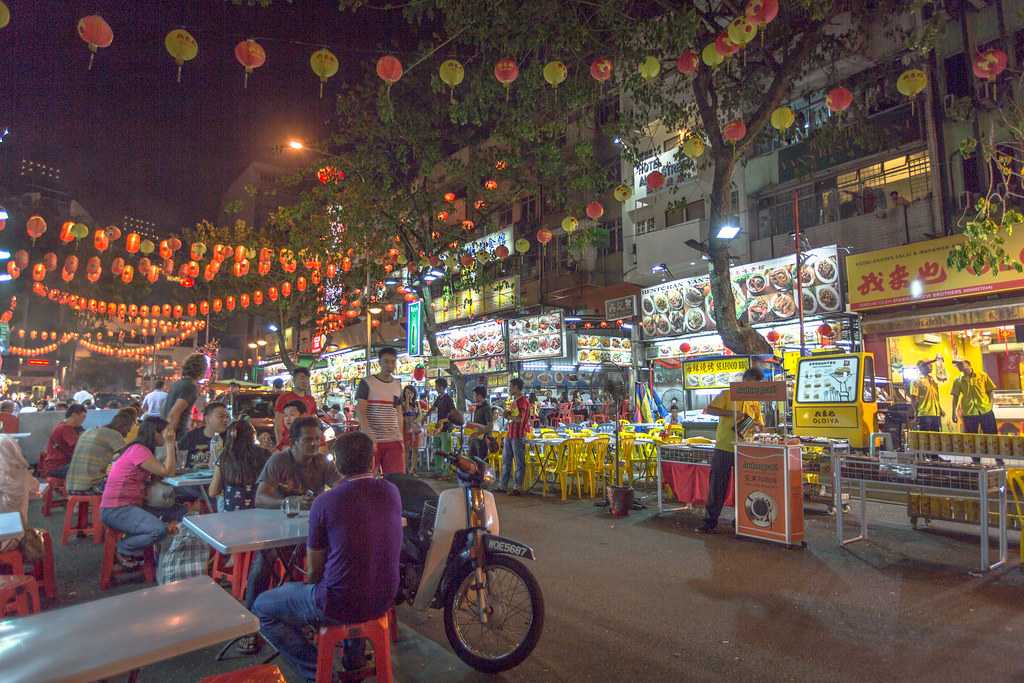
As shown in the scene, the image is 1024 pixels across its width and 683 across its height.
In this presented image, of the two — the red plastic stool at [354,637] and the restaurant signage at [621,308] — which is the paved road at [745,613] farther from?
the restaurant signage at [621,308]

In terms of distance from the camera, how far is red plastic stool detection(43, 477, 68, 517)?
29.6 feet

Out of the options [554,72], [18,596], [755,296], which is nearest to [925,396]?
[755,296]

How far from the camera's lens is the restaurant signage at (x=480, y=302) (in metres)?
22.7

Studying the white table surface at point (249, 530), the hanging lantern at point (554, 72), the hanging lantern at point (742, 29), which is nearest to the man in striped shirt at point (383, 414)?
the white table surface at point (249, 530)

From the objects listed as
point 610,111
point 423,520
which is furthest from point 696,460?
point 610,111

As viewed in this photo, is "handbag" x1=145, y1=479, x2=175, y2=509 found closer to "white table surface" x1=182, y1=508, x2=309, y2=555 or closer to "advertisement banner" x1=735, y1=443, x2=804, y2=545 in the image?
"white table surface" x1=182, y1=508, x2=309, y2=555

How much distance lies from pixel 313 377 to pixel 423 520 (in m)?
33.3

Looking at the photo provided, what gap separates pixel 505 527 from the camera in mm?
8086

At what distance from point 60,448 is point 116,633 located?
9.50 m

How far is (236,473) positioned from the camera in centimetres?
514

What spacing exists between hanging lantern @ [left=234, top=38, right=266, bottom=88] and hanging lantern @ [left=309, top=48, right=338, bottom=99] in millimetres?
555

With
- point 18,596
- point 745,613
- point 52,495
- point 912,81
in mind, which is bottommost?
point 745,613

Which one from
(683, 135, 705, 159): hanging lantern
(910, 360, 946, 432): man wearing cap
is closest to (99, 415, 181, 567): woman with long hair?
(683, 135, 705, 159): hanging lantern

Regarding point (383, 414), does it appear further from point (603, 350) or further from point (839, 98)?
point (603, 350)
